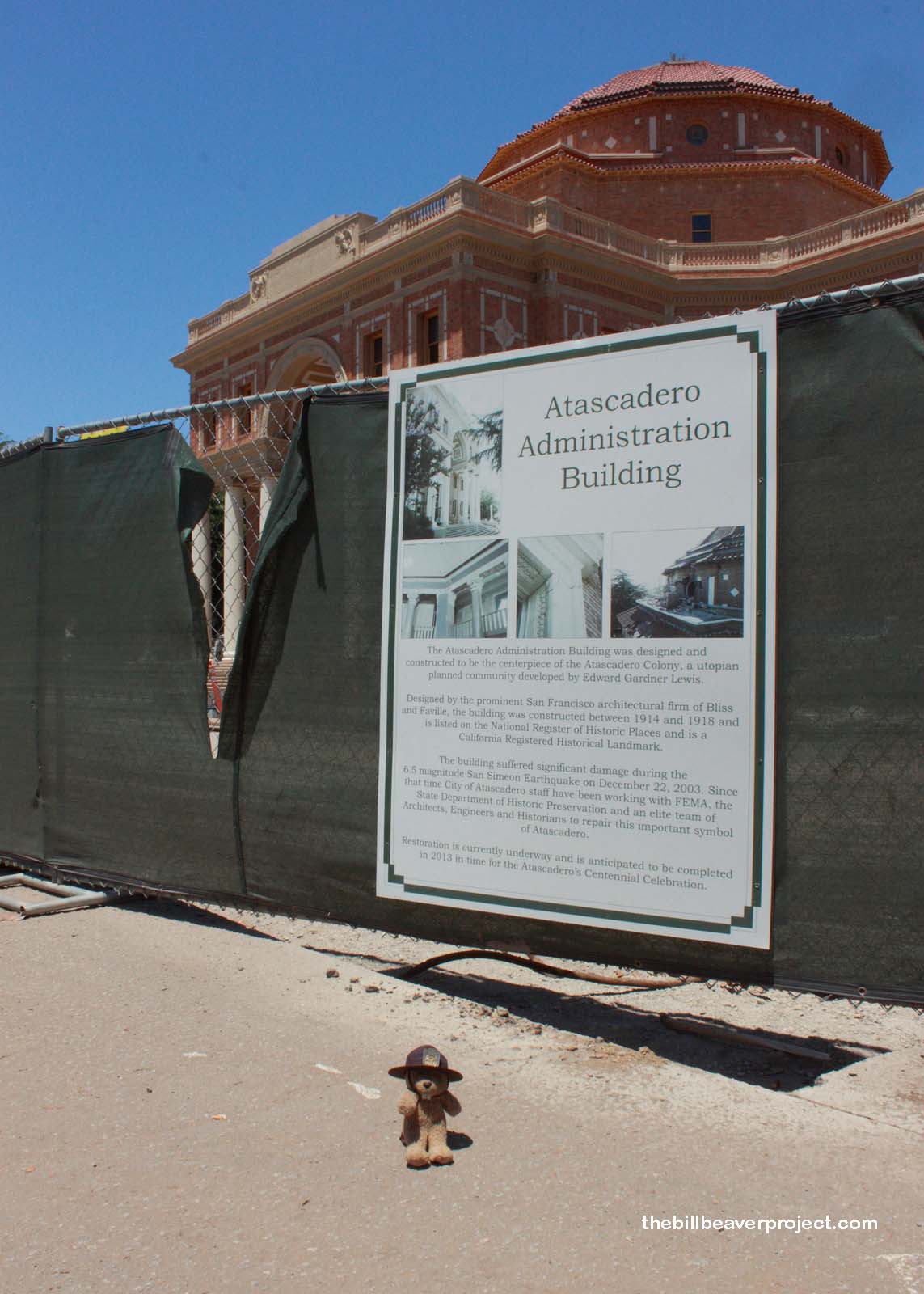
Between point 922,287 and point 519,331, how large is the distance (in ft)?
102

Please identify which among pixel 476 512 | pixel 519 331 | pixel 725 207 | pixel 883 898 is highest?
pixel 725 207

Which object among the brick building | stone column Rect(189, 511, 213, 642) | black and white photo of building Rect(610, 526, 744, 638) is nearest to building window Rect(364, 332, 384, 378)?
the brick building

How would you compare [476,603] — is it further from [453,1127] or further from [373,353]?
[373,353]

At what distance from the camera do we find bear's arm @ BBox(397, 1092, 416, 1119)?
9.36 feet

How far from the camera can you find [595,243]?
34.2 meters

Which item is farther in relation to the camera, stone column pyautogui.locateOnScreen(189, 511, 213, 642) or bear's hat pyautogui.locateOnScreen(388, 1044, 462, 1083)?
stone column pyautogui.locateOnScreen(189, 511, 213, 642)

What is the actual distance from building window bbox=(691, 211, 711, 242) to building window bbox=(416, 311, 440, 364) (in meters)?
15.0

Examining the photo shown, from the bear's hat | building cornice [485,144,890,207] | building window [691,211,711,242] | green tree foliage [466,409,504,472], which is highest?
building cornice [485,144,890,207]

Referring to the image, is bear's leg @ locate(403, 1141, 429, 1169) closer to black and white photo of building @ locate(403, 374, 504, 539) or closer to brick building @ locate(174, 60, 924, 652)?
black and white photo of building @ locate(403, 374, 504, 539)

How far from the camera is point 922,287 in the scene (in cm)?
324

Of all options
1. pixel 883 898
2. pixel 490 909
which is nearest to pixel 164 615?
pixel 490 909

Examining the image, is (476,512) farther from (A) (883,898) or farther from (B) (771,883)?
(A) (883,898)

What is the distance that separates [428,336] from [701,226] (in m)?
15.8

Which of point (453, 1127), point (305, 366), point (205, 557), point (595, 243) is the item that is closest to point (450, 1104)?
point (453, 1127)
